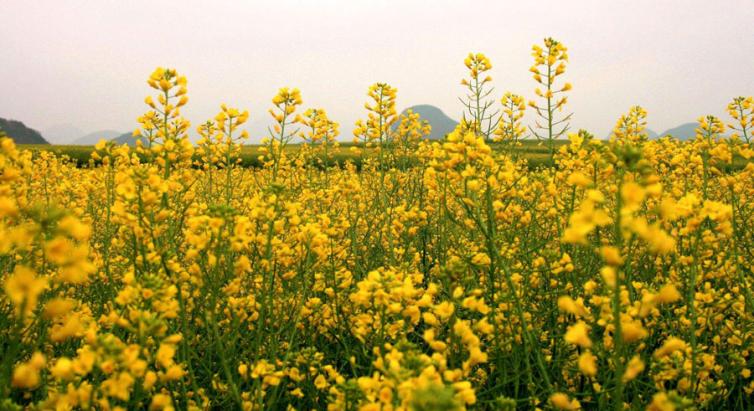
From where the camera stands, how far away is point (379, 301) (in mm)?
2014

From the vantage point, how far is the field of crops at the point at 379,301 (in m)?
1.43

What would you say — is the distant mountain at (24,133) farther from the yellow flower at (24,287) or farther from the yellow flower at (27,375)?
the yellow flower at (24,287)

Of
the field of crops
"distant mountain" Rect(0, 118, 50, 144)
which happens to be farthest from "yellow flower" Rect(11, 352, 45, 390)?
"distant mountain" Rect(0, 118, 50, 144)

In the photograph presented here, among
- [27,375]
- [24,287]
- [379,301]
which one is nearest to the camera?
[24,287]

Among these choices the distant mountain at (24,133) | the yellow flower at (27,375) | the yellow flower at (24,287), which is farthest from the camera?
the distant mountain at (24,133)

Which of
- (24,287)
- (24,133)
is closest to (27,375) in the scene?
(24,287)

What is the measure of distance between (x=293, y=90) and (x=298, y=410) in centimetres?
269

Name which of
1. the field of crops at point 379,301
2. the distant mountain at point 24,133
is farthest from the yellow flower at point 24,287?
the distant mountain at point 24,133

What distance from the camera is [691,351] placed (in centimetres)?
223

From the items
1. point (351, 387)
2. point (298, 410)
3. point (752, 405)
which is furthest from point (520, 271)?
point (351, 387)

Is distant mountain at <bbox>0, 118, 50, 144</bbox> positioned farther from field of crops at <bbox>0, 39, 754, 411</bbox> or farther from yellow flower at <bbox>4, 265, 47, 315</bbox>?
yellow flower at <bbox>4, 265, 47, 315</bbox>

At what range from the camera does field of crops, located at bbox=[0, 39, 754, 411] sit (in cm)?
143

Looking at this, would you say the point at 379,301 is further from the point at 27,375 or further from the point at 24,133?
the point at 24,133

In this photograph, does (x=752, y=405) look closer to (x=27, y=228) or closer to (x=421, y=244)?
(x=421, y=244)
